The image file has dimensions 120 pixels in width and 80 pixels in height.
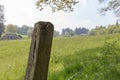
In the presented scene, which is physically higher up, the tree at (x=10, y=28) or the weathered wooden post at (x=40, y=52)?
the weathered wooden post at (x=40, y=52)

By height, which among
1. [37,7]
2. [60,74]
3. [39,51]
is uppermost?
[37,7]

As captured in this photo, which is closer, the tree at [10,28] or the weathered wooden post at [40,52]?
the weathered wooden post at [40,52]

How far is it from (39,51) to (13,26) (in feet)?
608

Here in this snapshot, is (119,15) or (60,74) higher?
(119,15)

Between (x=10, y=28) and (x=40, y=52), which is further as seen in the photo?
(x=10, y=28)

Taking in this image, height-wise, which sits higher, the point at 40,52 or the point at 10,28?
the point at 40,52

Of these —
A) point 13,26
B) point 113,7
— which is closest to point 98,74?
→ point 113,7

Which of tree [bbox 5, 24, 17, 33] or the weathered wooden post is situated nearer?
the weathered wooden post

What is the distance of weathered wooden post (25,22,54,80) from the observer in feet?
16.8

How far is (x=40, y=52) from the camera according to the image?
5.14 m

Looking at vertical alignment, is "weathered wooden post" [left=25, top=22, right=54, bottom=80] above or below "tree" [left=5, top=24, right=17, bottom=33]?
above

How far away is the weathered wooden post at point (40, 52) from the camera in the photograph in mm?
5109

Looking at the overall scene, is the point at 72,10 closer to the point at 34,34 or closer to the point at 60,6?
the point at 60,6

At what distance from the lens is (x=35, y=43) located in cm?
520
